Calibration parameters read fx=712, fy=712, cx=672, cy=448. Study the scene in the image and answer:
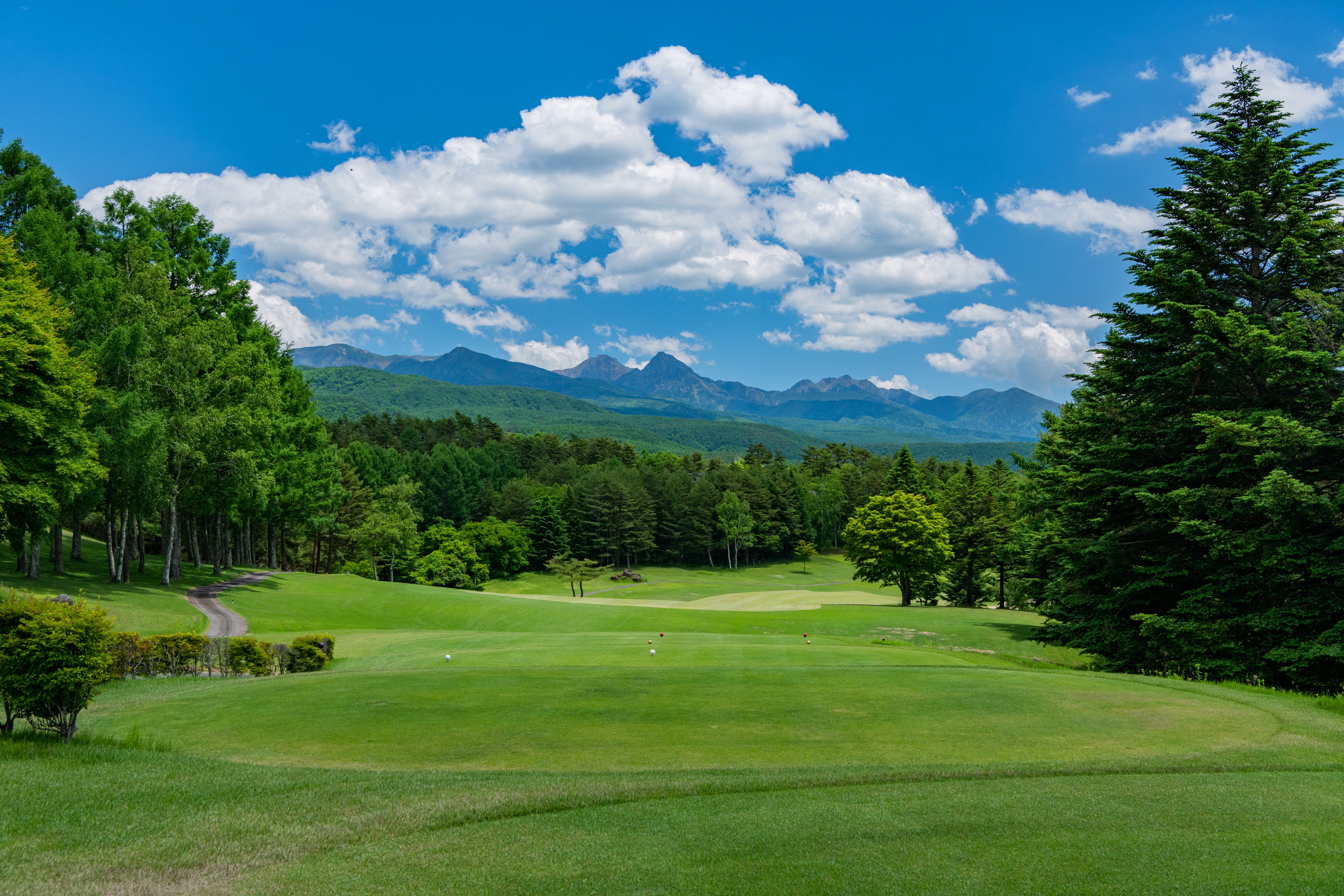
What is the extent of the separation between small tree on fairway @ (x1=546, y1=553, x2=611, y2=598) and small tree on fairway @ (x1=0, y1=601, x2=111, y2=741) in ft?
191

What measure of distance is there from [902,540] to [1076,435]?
2553 cm

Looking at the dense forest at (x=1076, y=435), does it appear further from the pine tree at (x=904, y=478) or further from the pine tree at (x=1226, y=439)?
the pine tree at (x=904, y=478)

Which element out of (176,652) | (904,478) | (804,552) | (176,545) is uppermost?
(904,478)

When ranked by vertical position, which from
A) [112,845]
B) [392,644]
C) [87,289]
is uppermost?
[87,289]

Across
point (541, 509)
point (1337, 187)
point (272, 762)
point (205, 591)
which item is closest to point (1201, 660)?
point (1337, 187)

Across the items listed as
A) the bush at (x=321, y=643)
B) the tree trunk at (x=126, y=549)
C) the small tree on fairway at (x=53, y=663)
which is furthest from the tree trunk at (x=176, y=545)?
the small tree on fairway at (x=53, y=663)

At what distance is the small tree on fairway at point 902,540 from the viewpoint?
53.6 metres

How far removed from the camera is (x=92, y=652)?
1034 cm

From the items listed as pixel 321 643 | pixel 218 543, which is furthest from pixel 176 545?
pixel 321 643

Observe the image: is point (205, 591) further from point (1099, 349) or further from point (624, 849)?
point (1099, 349)

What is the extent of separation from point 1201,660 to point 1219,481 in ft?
20.5

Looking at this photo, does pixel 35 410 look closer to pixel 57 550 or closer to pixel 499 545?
pixel 57 550

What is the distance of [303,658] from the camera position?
2247 centimetres

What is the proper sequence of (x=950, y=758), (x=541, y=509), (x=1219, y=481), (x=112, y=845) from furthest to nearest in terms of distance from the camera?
(x=541, y=509) < (x=1219, y=481) < (x=950, y=758) < (x=112, y=845)
